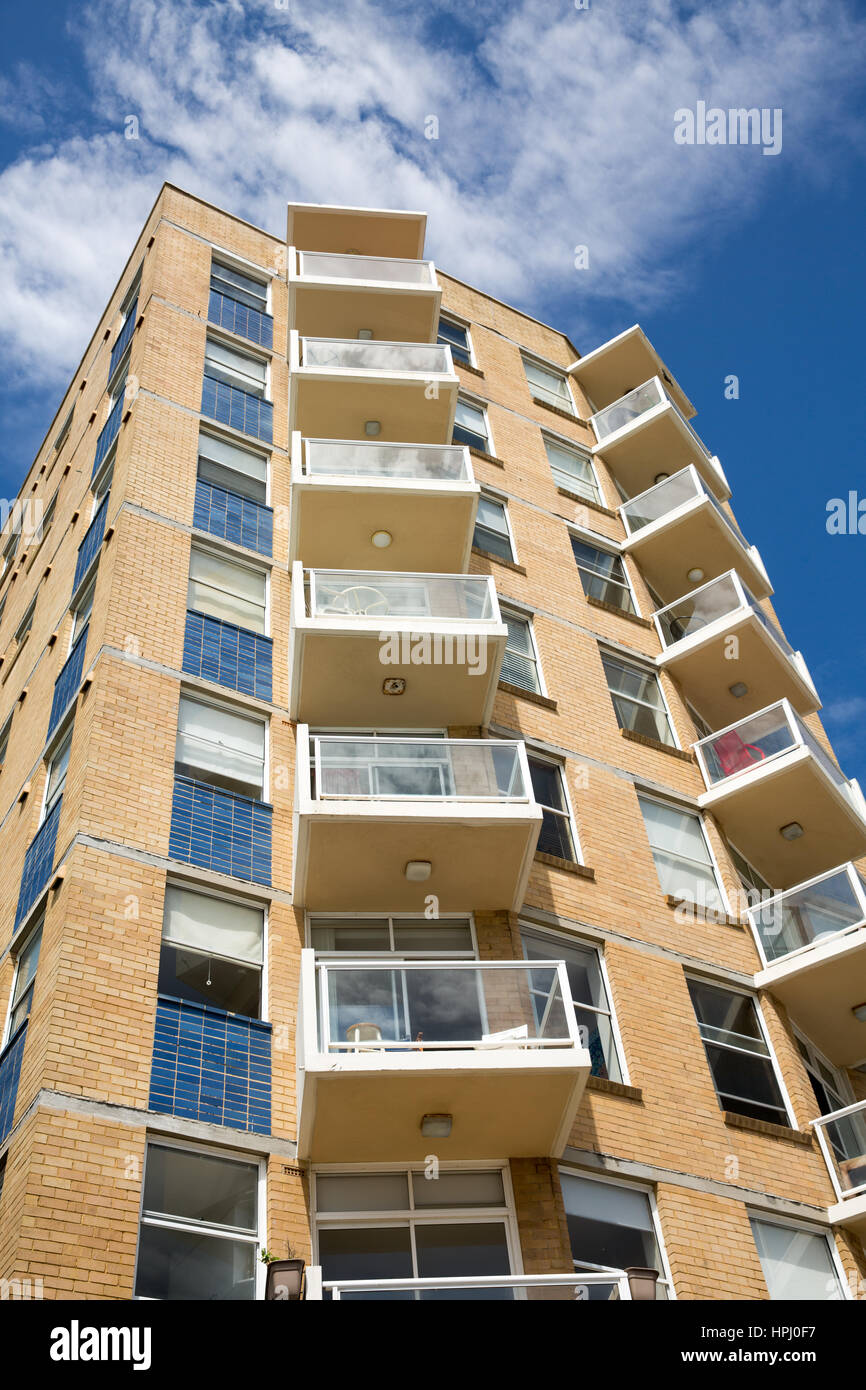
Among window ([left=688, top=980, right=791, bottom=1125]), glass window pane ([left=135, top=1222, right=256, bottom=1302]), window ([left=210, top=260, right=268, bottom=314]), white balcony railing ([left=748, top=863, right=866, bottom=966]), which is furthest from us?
window ([left=210, top=260, right=268, bottom=314])

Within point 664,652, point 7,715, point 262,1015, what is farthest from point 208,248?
point 262,1015

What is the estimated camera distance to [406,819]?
49.3 ft

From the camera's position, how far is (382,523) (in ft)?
65.1

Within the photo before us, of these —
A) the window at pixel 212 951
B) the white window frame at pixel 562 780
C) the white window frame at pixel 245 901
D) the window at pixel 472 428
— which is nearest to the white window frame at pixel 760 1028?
the white window frame at pixel 562 780

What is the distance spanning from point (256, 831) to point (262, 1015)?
259 centimetres

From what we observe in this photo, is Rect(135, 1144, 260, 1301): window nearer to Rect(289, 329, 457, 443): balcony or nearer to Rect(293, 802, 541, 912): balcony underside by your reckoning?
Rect(293, 802, 541, 912): balcony underside

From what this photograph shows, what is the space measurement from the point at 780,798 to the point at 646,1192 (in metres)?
7.31

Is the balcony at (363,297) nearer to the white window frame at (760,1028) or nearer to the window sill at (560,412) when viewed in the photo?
the window sill at (560,412)

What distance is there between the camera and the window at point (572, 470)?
87.9 feet

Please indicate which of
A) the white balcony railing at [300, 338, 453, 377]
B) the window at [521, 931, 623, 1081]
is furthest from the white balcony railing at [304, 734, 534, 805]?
the white balcony railing at [300, 338, 453, 377]

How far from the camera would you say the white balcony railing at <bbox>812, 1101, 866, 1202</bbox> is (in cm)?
1594

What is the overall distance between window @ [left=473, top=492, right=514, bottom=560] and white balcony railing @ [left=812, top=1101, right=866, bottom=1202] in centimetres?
1055
